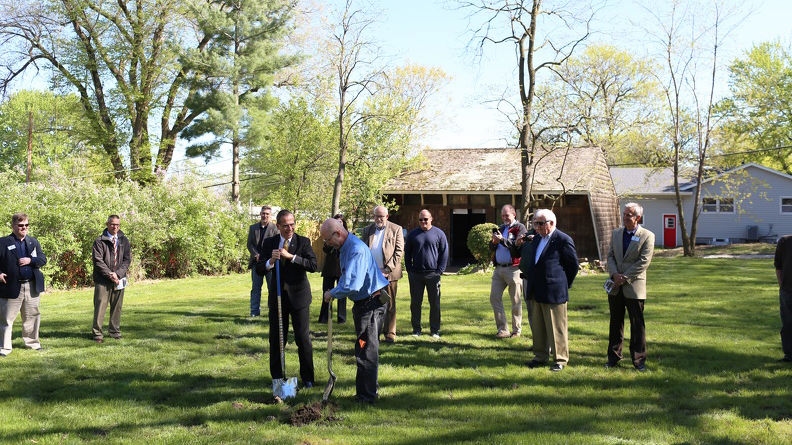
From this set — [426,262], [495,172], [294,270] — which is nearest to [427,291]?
[426,262]

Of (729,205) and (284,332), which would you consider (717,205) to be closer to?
(729,205)

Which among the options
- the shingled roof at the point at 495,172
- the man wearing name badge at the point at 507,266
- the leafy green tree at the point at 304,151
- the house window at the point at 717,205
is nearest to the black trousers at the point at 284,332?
the man wearing name badge at the point at 507,266

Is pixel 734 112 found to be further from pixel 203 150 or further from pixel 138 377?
pixel 138 377

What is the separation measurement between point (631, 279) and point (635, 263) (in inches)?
7.4

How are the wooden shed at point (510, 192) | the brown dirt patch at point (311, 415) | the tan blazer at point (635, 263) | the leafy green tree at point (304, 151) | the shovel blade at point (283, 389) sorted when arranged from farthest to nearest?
the leafy green tree at point (304, 151) < the wooden shed at point (510, 192) < the tan blazer at point (635, 263) < the shovel blade at point (283, 389) < the brown dirt patch at point (311, 415)

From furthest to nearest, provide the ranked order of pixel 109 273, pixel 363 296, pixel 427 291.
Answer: pixel 427 291 → pixel 109 273 → pixel 363 296

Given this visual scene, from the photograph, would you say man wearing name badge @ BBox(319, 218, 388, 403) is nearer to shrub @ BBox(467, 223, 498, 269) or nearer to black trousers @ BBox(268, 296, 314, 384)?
black trousers @ BBox(268, 296, 314, 384)

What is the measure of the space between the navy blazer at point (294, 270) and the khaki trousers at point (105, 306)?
3628 mm

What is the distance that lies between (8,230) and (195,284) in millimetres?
5024

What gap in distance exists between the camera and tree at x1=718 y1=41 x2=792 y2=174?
38.7 metres

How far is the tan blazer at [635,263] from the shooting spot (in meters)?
7.04

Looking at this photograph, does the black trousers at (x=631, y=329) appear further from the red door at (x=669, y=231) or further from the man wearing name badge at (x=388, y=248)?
the red door at (x=669, y=231)

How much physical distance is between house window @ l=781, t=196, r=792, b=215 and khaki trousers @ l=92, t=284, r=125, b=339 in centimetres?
3683

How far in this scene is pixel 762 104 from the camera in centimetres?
3900
